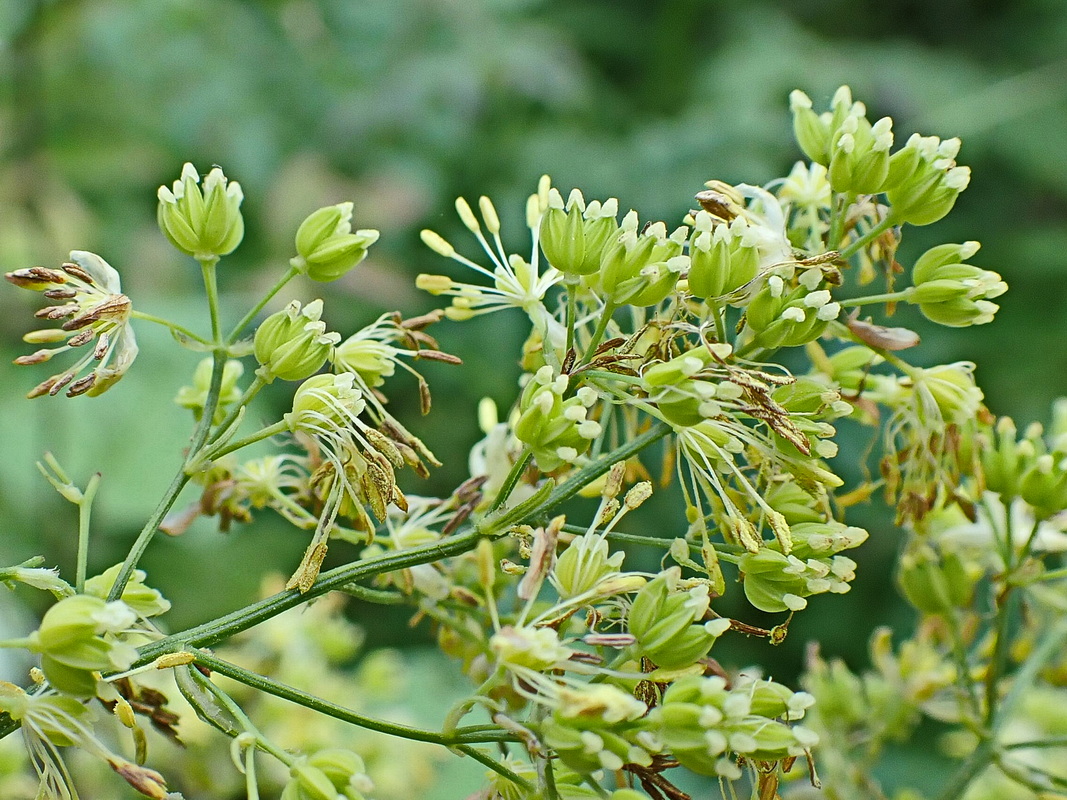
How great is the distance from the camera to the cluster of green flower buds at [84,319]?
604 mm

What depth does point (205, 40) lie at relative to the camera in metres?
2.18

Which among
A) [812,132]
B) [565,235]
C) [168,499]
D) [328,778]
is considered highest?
[812,132]

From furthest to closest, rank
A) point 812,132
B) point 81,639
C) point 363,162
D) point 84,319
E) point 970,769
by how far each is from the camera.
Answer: point 363,162 → point 970,769 → point 812,132 → point 84,319 → point 81,639

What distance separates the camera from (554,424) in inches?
23.0

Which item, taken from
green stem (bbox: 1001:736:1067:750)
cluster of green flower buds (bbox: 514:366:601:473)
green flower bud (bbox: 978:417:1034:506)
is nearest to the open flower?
cluster of green flower buds (bbox: 514:366:601:473)

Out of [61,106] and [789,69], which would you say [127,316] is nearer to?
[61,106]

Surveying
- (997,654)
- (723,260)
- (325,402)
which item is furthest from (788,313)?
(997,654)

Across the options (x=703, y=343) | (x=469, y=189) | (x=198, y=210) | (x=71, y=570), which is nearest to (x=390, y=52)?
(x=469, y=189)

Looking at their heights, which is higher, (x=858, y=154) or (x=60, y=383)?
(x=858, y=154)

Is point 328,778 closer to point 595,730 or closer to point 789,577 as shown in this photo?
point 595,730

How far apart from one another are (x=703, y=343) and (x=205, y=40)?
1.89 metres

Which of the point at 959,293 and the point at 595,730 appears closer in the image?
the point at 595,730

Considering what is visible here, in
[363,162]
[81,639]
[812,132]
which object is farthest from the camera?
[363,162]

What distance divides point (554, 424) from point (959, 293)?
0.92 ft
